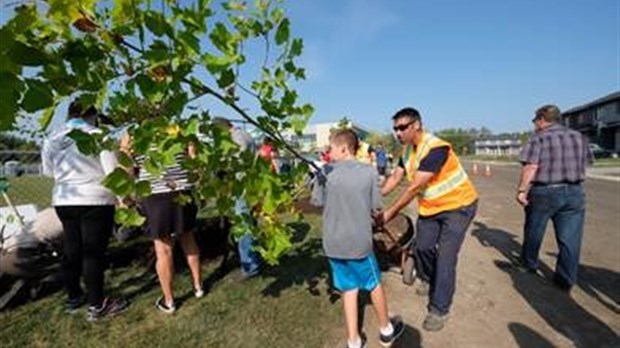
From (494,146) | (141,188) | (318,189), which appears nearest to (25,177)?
(318,189)

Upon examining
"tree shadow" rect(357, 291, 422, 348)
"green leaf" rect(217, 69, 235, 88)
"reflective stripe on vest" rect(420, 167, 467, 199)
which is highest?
"green leaf" rect(217, 69, 235, 88)

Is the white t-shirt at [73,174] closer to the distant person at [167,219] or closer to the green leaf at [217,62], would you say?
the distant person at [167,219]

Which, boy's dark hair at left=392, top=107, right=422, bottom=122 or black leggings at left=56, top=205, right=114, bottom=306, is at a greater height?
boy's dark hair at left=392, top=107, right=422, bottom=122

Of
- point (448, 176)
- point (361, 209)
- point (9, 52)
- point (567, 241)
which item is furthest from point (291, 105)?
point (567, 241)

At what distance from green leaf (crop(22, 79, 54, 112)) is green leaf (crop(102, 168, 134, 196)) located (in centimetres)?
128

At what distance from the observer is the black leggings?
498cm

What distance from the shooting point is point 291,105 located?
3.64 m

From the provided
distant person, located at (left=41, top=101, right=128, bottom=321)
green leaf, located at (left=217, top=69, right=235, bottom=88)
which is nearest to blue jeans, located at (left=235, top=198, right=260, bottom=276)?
distant person, located at (left=41, top=101, right=128, bottom=321)

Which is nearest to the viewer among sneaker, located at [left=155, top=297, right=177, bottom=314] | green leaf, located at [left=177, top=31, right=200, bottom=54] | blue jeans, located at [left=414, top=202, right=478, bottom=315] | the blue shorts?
green leaf, located at [left=177, top=31, right=200, bottom=54]

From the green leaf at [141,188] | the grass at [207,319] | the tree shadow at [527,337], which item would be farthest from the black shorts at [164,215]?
the tree shadow at [527,337]

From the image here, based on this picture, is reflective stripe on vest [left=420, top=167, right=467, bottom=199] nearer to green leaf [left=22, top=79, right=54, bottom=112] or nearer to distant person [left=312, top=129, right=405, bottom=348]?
distant person [left=312, top=129, right=405, bottom=348]

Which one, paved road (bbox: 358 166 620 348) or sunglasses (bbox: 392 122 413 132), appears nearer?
paved road (bbox: 358 166 620 348)

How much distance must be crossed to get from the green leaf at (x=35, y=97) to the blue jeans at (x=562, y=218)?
5.50 metres

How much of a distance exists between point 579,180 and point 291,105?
3.79 metres
